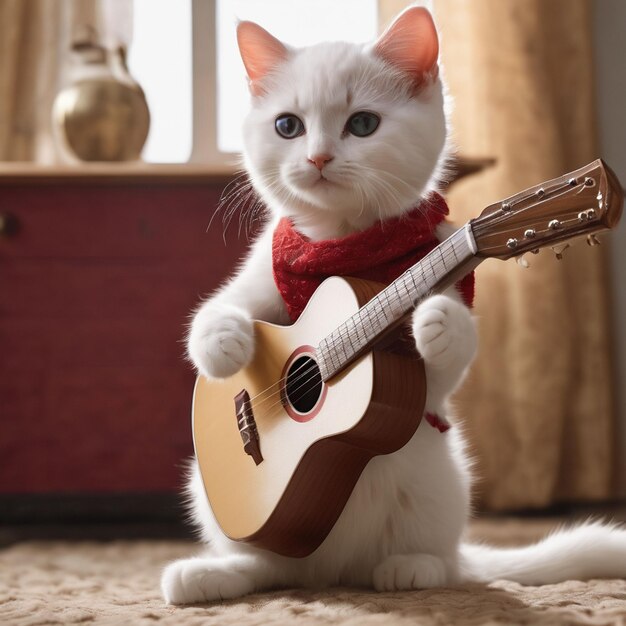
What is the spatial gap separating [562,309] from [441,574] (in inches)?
50.4

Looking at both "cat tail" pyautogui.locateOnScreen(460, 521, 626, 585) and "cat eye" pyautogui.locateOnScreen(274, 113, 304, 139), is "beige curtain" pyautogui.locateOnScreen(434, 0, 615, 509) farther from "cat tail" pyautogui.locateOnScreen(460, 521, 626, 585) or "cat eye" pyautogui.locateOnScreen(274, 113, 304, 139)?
"cat eye" pyautogui.locateOnScreen(274, 113, 304, 139)

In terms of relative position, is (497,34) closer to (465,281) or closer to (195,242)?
(195,242)

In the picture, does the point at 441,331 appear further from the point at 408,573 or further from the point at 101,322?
the point at 101,322

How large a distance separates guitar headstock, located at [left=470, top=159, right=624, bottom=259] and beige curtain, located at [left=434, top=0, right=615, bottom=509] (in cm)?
138

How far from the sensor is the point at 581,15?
2070 mm

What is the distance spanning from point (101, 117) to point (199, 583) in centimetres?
119

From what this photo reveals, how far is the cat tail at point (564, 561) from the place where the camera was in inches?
39.7

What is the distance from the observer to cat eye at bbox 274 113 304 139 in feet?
3.15

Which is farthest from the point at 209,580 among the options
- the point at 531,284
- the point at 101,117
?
the point at 531,284

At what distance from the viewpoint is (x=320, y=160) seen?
0.89 metres

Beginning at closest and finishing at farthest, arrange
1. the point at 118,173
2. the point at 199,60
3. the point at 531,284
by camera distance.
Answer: the point at 118,173, the point at 531,284, the point at 199,60

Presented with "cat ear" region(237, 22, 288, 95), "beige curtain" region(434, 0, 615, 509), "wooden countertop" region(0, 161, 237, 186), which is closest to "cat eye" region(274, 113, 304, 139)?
"cat ear" region(237, 22, 288, 95)

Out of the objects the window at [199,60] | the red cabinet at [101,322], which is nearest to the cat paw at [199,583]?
the red cabinet at [101,322]

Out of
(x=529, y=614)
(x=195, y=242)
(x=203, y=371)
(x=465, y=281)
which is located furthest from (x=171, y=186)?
(x=529, y=614)
